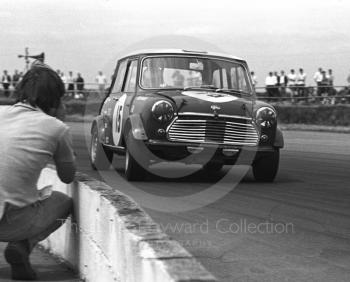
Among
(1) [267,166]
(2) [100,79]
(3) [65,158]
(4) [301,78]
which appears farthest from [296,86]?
(3) [65,158]

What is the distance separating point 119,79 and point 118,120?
1.27 meters

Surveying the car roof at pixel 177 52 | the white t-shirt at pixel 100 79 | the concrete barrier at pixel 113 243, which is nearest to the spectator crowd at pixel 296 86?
the white t-shirt at pixel 100 79

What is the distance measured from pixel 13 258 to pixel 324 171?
323 inches

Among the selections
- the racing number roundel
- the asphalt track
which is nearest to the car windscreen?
the racing number roundel

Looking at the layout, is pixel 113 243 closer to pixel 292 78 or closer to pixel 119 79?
pixel 119 79

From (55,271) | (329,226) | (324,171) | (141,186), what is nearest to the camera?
(55,271)

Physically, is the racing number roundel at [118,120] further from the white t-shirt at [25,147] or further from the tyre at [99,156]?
the white t-shirt at [25,147]

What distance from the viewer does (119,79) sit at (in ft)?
38.8

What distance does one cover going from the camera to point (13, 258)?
462cm

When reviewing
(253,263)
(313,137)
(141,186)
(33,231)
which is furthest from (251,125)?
(313,137)

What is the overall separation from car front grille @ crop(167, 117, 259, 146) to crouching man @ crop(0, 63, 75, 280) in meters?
5.08

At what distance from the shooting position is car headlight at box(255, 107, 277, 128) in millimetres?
10156

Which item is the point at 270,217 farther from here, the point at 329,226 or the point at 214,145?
the point at 214,145

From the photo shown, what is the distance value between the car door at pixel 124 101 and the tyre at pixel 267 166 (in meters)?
1.83
